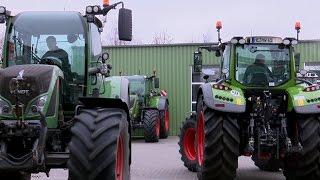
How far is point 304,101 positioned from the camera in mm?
8555

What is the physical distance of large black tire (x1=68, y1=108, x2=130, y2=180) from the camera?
17.7 ft

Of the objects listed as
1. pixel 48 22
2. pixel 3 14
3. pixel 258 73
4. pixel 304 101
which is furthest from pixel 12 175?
pixel 258 73

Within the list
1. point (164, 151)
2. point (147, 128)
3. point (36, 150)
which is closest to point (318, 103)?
point (36, 150)

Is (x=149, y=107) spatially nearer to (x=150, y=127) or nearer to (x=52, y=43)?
(x=150, y=127)

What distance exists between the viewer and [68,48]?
23.9ft

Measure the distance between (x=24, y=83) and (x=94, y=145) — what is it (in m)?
1.13

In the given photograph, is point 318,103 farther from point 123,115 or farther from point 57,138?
point 57,138

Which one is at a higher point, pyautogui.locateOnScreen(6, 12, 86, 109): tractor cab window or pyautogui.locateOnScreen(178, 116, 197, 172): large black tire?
pyautogui.locateOnScreen(6, 12, 86, 109): tractor cab window

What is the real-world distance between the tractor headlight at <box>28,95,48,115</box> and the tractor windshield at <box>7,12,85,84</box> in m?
1.15

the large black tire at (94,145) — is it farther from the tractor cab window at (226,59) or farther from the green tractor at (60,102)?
the tractor cab window at (226,59)

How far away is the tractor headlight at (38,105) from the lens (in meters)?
5.98

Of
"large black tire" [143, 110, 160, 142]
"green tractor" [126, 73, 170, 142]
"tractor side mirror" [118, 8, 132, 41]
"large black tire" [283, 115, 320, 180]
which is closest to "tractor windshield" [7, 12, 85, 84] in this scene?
"tractor side mirror" [118, 8, 132, 41]

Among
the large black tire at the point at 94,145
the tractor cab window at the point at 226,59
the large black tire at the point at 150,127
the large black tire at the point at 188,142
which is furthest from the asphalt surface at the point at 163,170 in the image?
the large black tire at the point at 94,145

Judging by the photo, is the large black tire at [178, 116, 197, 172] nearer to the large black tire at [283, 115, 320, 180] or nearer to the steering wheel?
the large black tire at [283, 115, 320, 180]
